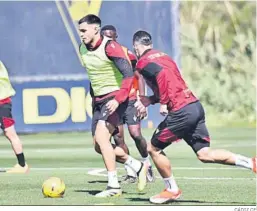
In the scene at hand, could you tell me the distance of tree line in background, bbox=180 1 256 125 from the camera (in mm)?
21906

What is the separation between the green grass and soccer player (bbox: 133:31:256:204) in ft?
1.29

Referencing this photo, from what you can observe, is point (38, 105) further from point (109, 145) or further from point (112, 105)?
point (112, 105)

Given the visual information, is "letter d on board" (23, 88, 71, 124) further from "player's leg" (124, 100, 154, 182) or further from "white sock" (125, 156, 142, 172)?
"white sock" (125, 156, 142, 172)

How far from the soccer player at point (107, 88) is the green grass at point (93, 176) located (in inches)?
13.1

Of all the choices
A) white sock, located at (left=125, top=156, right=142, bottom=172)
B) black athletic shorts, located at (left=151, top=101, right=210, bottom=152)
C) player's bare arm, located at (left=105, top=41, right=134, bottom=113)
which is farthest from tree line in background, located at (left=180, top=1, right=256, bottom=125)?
black athletic shorts, located at (left=151, top=101, right=210, bottom=152)

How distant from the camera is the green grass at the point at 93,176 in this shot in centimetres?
983

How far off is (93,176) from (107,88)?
221 cm

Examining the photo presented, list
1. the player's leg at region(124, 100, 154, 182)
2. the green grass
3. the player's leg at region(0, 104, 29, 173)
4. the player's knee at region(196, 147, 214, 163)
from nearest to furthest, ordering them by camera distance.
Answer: the player's knee at region(196, 147, 214, 163) < the green grass < the player's leg at region(124, 100, 154, 182) < the player's leg at region(0, 104, 29, 173)

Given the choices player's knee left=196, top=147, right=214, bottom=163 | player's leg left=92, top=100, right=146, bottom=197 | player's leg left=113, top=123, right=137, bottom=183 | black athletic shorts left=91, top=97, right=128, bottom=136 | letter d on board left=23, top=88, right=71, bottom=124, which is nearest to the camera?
player's knee left=196, top=147, right=214, bottom=163

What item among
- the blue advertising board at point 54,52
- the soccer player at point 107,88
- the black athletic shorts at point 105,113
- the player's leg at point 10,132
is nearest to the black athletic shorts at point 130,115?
the soccer player at point 107,88

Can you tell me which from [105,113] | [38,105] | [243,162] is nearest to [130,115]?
[105,113]

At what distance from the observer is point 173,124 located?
939cm
